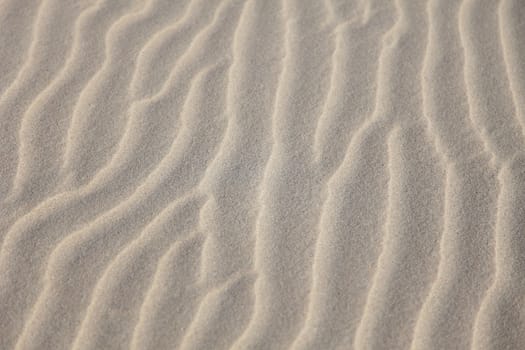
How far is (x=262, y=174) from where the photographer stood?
2.78 m

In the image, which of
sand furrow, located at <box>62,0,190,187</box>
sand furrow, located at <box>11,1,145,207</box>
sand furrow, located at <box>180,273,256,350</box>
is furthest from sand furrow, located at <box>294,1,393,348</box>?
sand furrow, located at <box>11,1,145,207</box>

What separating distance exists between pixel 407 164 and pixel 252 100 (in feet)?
2.46

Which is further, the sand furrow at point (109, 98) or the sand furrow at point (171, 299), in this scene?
the sand furrow at point (109, 98)

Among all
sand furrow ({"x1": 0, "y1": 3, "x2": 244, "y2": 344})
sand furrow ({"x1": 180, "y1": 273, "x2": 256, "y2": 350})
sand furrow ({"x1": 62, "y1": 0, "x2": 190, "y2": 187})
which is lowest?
sand furrow ({"x1": 180, "y1": 273, "x2": 256, "y2": 350})

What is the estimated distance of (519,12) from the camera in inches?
133

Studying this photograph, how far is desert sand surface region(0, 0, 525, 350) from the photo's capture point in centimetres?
240

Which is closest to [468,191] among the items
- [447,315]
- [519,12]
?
[447,315]

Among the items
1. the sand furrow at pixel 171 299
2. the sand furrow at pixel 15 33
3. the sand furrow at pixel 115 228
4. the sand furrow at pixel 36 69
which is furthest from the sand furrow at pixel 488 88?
the sand furrow at pixel 15 33

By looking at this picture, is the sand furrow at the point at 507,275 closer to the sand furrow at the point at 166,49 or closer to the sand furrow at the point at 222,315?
the sand furrow at the point at 222,315

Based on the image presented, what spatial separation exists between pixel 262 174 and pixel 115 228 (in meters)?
0.64

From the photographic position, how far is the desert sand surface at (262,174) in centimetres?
240

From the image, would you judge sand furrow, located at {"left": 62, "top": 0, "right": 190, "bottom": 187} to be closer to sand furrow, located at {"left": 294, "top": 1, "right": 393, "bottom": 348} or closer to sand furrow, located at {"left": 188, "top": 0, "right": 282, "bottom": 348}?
sand furrow, located at {"left": 188, "top": 0, "right": 282, "bottom": 348}

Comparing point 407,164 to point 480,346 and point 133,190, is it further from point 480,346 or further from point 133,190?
point 133,190

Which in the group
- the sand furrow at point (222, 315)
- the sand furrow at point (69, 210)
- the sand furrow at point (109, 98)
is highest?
the sand furrow at point (109, 98)
